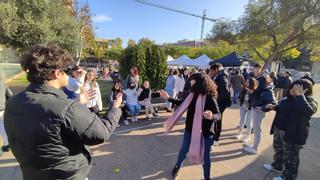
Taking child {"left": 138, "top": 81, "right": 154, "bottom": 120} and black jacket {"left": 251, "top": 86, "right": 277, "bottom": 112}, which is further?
child {"left": 138, "top": 81, "right": 154, "bottom": 120}

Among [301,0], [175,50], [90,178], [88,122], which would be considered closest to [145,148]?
[90,178]

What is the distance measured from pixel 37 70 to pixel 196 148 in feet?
9.52

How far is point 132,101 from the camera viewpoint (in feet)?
26.2

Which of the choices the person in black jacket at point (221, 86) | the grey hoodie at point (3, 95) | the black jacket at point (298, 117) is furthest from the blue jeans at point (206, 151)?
the grey hoodie at point (3, 95)

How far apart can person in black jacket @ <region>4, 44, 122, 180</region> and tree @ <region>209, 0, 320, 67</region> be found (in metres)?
20.4

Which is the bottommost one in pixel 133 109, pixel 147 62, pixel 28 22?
pixel 133 109

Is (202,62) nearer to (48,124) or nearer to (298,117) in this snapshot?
(298,117)

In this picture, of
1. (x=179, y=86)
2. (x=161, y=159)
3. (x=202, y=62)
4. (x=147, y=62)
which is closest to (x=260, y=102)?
(x=161, y=159)

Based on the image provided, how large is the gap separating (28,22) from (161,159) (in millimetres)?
12180

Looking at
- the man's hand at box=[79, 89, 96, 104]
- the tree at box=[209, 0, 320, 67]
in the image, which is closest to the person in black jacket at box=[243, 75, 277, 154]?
the man's hand at box=[79, 89, 96, 104]

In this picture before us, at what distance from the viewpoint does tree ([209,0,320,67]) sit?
720 inches

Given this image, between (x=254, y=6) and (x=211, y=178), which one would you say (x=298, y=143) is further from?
(x=254, y=6)

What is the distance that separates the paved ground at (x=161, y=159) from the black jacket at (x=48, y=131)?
103 inches

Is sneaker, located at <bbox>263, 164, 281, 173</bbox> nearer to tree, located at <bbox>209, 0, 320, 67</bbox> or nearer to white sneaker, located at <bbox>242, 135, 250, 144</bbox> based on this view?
white sneaker, located at <bbox>242, 135, 250, 144</bbox>
